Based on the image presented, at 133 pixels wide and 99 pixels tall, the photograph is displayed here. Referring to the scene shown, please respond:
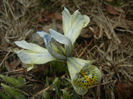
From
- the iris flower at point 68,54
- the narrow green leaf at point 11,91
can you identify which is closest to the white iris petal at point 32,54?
the iris flower at point 68,54

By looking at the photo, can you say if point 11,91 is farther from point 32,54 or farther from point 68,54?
point 68,54

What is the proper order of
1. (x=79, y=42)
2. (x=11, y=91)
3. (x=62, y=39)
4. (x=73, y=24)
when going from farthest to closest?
(x=79, y=42) → (x=73, y=24) → (x=11, y=91) → (x=62, y=39)

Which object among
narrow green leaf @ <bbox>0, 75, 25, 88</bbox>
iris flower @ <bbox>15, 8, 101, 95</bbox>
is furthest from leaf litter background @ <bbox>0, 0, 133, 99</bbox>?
iris flower @ <bbox>15, 8, 101, 95</bbox>

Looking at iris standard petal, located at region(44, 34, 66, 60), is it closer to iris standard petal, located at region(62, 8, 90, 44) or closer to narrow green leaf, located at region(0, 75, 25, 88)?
iris standard petal, located at region(62, 8, 90, 44)

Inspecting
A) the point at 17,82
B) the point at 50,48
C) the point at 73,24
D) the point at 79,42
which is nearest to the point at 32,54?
the point at 50,48

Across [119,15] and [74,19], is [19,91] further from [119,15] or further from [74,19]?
[119,15]

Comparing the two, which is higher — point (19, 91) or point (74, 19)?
point (74, 19)

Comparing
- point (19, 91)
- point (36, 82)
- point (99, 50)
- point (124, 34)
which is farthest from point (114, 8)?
point (19, 91)
